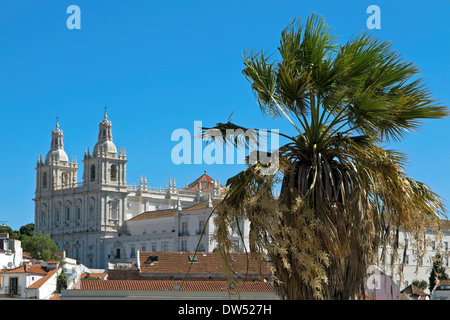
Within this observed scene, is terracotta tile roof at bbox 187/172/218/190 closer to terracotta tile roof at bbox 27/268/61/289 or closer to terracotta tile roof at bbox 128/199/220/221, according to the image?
terracotta tile roof at bbox 128/199/220/221

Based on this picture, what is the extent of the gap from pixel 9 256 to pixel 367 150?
55.8m

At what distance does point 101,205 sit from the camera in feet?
344

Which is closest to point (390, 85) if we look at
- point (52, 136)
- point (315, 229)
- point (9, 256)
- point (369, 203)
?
point (369, 203)

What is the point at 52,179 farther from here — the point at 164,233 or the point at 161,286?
the point at 161,286

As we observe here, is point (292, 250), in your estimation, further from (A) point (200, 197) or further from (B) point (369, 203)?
(A) point (200, 197)

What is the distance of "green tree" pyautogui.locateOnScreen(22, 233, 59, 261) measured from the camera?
294 feet

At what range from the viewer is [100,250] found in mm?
102625

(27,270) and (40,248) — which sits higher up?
(40,248)

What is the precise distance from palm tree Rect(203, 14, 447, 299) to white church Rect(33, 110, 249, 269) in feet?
274

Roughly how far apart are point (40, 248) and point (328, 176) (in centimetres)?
8674

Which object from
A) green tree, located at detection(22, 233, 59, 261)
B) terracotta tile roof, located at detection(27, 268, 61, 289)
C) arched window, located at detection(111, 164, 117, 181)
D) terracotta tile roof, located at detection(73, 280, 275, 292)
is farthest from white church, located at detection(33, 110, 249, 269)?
terracotta tile roof, located at detection(73, 280, 275, 292)

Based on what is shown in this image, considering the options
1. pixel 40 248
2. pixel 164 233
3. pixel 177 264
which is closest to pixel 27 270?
pixel 177 264

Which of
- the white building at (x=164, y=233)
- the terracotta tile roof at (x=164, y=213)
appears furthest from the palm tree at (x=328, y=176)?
the terracotta tile roof at (x=164, y=213)

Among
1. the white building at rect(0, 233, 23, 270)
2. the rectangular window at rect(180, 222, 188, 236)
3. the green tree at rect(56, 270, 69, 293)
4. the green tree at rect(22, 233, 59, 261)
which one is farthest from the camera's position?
the green tree at rect(22, 233, 59, 261)
